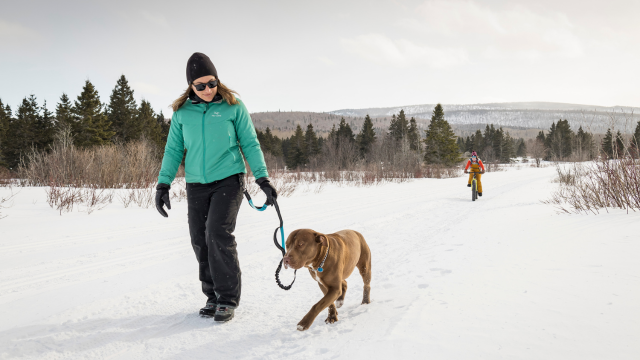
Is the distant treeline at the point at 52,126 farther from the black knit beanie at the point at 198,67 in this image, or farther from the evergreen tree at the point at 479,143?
the evergreen tree at the point at 479,143

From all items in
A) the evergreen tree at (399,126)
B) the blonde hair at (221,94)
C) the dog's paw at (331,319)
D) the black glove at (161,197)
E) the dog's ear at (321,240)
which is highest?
the evergreen tree at (399,126)

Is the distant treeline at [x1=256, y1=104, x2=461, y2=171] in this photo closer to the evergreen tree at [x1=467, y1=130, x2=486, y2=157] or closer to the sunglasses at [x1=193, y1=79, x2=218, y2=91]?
the sunglasses at [x1=193, y1=79, x2=218, y2=91]

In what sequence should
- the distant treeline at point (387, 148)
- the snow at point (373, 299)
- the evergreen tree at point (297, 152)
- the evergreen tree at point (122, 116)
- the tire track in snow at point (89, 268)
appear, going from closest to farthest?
the snow at point (373, 299), the tire track in snow at point (89, 268), the distant treeline at point (387, 148), the evergreen tree at point (122, 116), the evergreen tree at point (297, 152)

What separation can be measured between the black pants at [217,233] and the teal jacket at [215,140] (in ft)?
0.33

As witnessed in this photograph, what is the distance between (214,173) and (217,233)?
0.51 metres

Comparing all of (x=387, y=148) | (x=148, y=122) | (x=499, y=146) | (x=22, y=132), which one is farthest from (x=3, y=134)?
(x=499, y=146)

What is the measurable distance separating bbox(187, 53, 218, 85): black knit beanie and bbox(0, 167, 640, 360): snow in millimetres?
2101

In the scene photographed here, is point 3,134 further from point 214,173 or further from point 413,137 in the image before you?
point 413,137

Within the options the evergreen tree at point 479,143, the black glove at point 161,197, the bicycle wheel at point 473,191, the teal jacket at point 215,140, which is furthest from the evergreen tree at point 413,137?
the black glove at point 161,197

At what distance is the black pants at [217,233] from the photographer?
8.99 feet

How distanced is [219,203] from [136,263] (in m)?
2.62

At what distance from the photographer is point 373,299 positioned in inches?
126

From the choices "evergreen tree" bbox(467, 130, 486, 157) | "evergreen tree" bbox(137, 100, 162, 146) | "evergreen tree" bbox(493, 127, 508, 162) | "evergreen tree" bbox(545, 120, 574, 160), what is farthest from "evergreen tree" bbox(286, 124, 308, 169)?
"evergreen tree" bbox(545, 120, 574, 160)

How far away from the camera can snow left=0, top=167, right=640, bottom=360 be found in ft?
7.43
